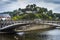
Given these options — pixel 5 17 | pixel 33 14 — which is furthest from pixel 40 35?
pixel 5 17

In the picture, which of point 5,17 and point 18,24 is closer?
point 5,17

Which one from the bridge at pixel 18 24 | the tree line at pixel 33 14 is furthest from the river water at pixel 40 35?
the tree line at pixel 33 14

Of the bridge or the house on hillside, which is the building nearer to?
the house on hillside

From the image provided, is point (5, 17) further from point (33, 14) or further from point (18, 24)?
point (33, 14)

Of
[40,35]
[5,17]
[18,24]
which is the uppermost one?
[5,17]

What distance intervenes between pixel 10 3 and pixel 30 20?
16.1 inches

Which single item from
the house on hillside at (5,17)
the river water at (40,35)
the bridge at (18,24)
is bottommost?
the river water at (40,35)

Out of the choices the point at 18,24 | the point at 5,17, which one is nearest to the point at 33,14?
the point at 18,24

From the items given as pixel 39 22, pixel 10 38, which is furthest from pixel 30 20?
pixel 10 38

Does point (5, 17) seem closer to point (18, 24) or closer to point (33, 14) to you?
point (18, 24)

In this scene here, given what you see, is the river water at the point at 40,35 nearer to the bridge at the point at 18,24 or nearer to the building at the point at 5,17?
the bridge at the point at 18,24

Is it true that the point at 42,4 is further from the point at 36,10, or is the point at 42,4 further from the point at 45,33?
the point at 45,33

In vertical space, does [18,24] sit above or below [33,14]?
below

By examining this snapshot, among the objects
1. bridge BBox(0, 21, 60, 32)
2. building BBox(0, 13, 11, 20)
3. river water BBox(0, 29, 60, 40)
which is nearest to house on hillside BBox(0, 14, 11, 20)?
building BBox(0, 13, 11, 20)
